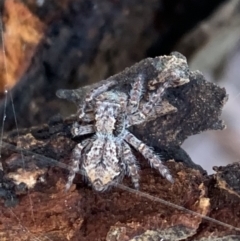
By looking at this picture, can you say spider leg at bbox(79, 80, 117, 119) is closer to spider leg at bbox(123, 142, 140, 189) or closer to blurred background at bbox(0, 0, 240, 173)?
spider leg at bbox(123, 142, 140, 189)

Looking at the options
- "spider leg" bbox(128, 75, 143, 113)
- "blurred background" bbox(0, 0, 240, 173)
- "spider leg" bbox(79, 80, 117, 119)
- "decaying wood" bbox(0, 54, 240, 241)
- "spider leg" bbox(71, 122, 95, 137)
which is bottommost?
"decaying wood" bbox(0, 54, 240, 241)

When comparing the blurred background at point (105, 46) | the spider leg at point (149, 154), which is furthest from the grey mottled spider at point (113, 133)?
the blurred background at point (105, 46)

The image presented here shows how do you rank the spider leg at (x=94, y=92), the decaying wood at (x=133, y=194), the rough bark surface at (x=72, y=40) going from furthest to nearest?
the rough bark surface at (x=72, y=40) < the spider leg at (x=94, y=92) < the decaying wood at (x=133, y=194)

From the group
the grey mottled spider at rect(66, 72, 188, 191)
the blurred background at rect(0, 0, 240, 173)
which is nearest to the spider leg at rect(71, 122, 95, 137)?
the grey mottled spider at rect(66, 72, 188, 191)

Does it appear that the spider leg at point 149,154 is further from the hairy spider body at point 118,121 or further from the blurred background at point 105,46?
the blurred background at point 105,46

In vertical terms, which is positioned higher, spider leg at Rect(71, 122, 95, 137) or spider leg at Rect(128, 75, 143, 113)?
spider leg at Rect(128, 75, 143, 113)
